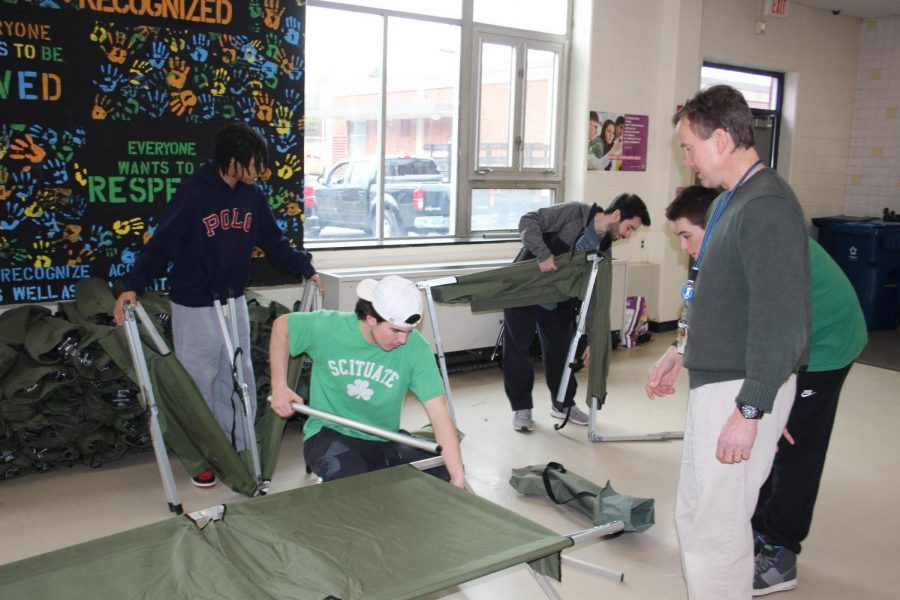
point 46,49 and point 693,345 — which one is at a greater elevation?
point 46,49

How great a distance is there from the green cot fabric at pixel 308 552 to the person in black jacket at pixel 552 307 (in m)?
2.27

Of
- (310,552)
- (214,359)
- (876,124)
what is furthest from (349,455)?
(876,124)

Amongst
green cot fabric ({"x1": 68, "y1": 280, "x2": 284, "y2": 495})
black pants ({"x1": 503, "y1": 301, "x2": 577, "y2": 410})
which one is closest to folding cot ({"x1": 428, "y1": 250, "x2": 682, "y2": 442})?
black pants ({"x1": 503, "y1": 301, "x2": 577, "y2": 410})

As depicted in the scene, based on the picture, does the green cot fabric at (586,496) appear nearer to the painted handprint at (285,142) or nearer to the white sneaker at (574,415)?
the white sneaker at (574,415)

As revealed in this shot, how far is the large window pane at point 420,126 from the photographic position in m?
5.76

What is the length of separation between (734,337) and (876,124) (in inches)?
301

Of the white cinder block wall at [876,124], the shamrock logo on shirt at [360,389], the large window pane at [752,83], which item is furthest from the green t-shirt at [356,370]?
the white cinder block wall at [876,124]

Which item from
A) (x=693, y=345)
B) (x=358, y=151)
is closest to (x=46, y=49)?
(x=358, y=151)

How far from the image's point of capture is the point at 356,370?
2.61m

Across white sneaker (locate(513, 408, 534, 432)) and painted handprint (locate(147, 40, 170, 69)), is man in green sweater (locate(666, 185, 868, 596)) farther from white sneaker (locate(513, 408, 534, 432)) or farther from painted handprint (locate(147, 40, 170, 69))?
painted handprint (locate(147, 40, 170, 69))

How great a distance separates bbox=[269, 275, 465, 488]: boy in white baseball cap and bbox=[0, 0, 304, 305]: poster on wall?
1.94 m

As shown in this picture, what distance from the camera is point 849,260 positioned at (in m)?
7.95

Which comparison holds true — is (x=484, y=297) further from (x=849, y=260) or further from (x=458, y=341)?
(x=849, y=260)

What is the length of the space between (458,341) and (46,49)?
2.97 meters
